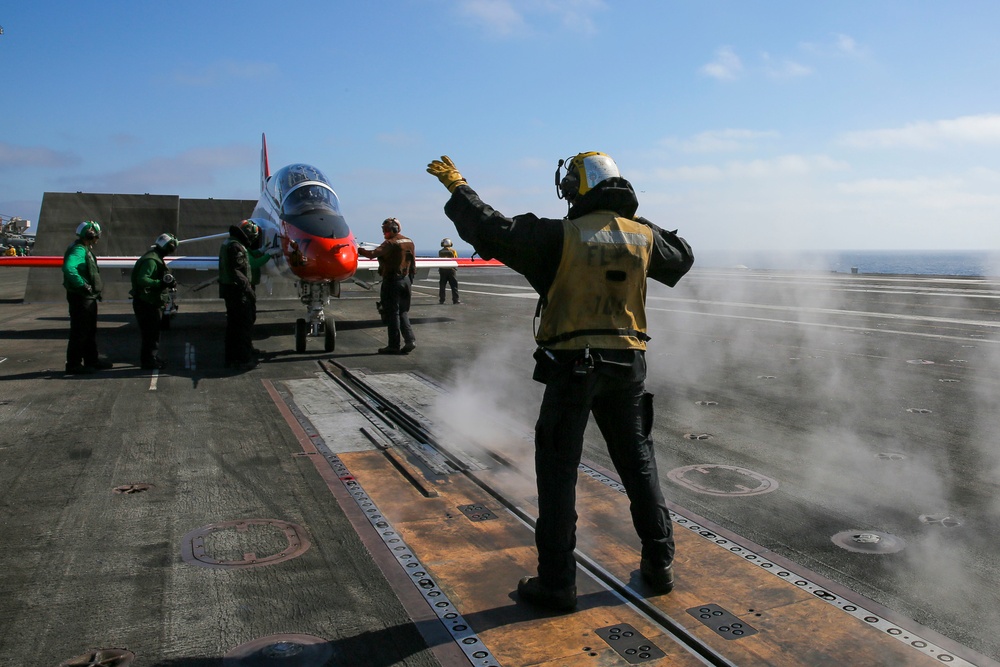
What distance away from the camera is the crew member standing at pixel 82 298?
10547 millimetres

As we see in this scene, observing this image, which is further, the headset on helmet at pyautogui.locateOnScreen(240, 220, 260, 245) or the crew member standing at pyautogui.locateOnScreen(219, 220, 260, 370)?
the headset on helmet at pyautogui.locateOnScreen(240, 220, 260, 245)

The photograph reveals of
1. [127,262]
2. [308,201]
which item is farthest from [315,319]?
[127,262]

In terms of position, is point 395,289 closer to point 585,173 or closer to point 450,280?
point 585,173

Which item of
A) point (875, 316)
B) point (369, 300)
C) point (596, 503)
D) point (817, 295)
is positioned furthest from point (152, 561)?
point (817, 295)

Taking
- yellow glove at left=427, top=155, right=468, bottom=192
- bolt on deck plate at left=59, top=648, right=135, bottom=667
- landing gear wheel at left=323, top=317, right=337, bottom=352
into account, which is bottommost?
bolt on deck plate at left=59, top=648, right=135, bottom=667

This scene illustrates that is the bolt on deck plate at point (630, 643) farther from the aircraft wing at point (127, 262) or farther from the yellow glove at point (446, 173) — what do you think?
the aircraft wing at point (127, 262)

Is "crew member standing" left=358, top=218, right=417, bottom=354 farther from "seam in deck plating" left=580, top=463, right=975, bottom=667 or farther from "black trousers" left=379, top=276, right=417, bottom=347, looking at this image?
"seam in deck plating" left=580, top=463, right=975, bottom=667

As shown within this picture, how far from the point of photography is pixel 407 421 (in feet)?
26.1

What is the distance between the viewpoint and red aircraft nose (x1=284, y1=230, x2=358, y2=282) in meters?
12.7

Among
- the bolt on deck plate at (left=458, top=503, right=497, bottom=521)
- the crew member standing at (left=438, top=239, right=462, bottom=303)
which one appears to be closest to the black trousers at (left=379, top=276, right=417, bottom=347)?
the bolt on deck plate at (left=458, top=503, right=497, bottom=521)

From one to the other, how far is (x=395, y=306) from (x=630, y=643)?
9919 mm

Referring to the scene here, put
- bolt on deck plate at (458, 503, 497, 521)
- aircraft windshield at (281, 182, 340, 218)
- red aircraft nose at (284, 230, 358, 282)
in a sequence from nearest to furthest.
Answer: bolt on deck plate at (458, 503, 497, 521)
red aircraft nose at (284, 230, 358, 282)
aircraft windshield at (281, 182, 340, 218)

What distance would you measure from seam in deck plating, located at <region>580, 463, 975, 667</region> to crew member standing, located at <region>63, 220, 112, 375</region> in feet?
29.8

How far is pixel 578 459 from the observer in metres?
3.97
